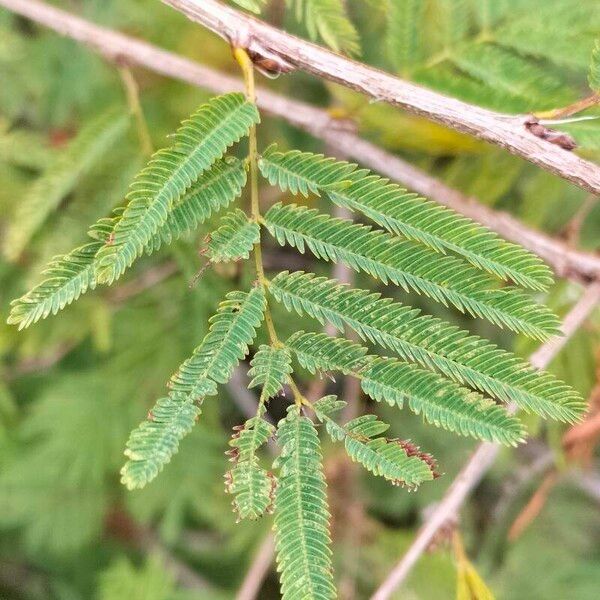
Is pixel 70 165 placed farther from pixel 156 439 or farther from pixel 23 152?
pixel 156 439

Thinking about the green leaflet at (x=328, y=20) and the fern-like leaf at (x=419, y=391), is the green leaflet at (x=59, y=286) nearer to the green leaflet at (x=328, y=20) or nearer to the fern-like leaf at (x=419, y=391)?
the fern-like leaf at (x=419, y=391)

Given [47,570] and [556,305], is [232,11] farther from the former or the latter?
[47,570]

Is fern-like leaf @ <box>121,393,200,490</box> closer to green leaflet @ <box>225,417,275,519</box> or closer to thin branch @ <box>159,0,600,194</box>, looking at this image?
green leaflet @ <box>225,417,275,519</box>

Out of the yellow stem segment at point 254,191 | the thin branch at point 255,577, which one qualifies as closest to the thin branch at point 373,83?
the yellow stem segment at point 254,191

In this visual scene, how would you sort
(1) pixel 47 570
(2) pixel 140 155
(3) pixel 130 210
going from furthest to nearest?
(1) pixel 47 570 < (2) pixel 140 155 < (3) pixel 130 210

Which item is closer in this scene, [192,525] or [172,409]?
[172,409]

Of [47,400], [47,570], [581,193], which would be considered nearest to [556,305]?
[581,193]

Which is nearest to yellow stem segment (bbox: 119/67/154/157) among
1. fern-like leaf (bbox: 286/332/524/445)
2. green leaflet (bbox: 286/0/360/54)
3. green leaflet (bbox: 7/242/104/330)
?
green leaflet (bbox: 286/0/360/54)
